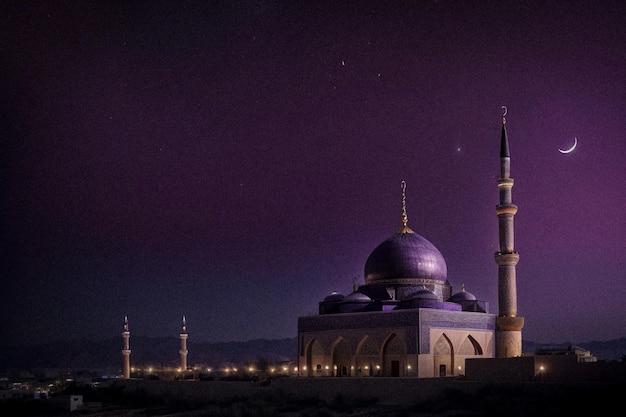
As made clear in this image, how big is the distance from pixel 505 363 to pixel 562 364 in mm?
2115

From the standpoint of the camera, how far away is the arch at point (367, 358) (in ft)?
120

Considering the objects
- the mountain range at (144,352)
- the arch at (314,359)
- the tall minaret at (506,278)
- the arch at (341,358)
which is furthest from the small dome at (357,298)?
the mountain range at (144,352)

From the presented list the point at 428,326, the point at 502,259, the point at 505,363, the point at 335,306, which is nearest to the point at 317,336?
the point at 335,306

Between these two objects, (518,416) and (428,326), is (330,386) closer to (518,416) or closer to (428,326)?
(428,326)

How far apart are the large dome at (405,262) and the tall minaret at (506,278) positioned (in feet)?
13.3

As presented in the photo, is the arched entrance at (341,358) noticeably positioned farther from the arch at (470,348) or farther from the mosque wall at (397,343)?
the arch at (470,348)

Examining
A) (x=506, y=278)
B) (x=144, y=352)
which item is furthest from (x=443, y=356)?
(x=144, y=352)

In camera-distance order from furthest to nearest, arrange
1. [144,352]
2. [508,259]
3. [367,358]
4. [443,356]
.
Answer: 1. [144,352]
2. [367,358]
3. [508,259]
4. [443,356]

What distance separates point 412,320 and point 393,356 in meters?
1.94

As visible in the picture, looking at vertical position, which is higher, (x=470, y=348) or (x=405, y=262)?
(x=405, y=262)

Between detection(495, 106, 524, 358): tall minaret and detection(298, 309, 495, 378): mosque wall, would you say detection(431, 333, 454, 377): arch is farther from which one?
detection(495, 106, 524, 358): tall minaret

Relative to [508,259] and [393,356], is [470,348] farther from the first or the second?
[508,259]

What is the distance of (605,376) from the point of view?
26.5 metres

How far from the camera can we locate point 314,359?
129ft
